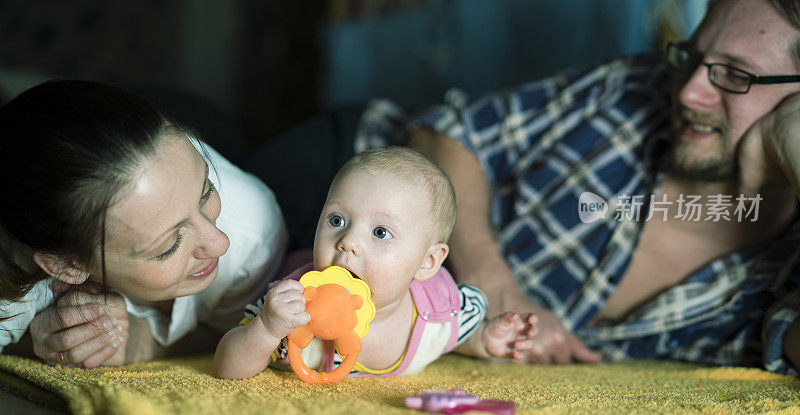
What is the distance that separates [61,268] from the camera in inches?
35.0

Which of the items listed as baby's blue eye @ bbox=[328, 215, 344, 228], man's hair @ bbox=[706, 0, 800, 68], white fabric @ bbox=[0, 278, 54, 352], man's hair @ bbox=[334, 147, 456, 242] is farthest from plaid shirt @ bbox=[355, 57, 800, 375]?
white fabric @ bbox=[0, 278, 54, 352]

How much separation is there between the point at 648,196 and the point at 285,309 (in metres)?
0.96

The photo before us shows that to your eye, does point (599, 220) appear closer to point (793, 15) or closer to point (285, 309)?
point (793, 15)

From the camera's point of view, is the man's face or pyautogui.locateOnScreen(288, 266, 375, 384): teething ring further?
the man's face

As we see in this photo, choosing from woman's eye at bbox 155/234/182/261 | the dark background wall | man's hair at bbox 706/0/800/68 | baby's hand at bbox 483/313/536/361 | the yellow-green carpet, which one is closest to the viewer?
the yellow-green carpet

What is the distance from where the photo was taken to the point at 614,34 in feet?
6.40

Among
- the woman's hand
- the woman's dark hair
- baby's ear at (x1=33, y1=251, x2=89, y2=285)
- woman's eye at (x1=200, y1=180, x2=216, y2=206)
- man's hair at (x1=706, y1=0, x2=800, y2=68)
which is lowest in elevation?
the woman's hand

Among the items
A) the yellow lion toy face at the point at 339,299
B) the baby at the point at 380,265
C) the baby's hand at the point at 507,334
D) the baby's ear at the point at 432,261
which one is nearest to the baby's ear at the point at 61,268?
the baby at the point at 380,265

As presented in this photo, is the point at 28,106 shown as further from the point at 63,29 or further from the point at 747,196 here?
the point at 63,29

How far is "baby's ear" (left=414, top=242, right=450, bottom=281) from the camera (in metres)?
0.96

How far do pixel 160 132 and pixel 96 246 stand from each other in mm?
176

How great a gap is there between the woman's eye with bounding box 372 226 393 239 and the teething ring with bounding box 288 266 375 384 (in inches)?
2.7

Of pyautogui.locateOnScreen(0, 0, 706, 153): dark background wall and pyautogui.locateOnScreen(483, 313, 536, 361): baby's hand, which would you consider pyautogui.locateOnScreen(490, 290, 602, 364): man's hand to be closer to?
pyautogui.locateOnScreen(483, 313, 536, 361): baby's hand

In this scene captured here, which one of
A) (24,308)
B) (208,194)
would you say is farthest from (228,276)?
(24,308)
